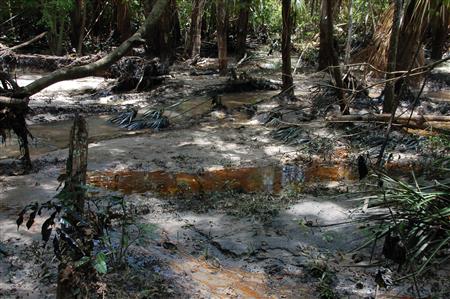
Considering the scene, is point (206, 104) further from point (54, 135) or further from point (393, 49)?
point (393, 49)

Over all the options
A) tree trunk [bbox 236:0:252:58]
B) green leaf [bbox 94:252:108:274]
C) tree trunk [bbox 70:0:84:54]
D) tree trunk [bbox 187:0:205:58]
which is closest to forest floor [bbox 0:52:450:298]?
green leaf [bbox 94:252:108:274]

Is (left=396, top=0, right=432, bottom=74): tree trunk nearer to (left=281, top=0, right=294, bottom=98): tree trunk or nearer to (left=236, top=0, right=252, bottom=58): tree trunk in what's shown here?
(left=281, top=0, right=294, bottom=98): tree trunk

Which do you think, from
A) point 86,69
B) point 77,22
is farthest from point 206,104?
point 86,69

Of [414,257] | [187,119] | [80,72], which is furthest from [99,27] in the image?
[414,257]

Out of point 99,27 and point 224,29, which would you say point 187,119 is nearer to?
point 224,29

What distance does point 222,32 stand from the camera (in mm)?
13641

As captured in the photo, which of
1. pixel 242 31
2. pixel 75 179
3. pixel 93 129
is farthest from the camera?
pixel 242 31

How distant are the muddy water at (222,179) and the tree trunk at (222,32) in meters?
6.71

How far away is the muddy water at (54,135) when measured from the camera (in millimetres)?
A: 7938

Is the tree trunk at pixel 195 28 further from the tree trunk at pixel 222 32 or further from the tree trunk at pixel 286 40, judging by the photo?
the tree trunk at pixel 286 40

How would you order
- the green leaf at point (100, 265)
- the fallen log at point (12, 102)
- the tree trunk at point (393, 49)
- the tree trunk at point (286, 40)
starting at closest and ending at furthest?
1. the green leaf at point (100, 265)
2. the fallen log at point (12, 102)
3. the tree trunk at point (393, 49)
4. the tree trunk at point (286, 40)

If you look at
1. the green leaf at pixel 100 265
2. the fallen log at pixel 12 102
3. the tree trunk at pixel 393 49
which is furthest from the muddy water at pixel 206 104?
the green leaf at pixel 100 265

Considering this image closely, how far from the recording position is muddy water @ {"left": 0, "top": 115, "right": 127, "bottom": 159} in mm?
7938

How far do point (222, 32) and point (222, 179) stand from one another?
791 centimetres
